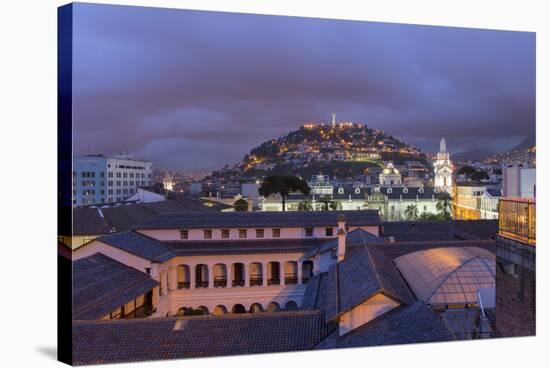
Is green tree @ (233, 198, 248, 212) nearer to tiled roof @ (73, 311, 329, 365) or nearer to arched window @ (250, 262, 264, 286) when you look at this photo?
arched window @ (250, 262, 264, 286)

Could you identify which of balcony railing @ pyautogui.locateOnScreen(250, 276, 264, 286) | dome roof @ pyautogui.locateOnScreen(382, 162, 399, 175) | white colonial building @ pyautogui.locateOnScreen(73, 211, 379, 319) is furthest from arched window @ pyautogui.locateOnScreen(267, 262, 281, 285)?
dome roof @ pyautogui.locateOnScreen(382, 162, 399, 175)

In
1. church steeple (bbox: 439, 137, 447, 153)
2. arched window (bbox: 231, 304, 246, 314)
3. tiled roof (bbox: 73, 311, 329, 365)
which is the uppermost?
church steeple (bbox: 439, 137, 447, 153)

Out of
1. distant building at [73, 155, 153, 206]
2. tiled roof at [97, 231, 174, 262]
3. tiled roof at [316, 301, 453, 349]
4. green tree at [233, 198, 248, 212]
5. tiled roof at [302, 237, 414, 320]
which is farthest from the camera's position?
green tree at [233, 198, 248, 212]

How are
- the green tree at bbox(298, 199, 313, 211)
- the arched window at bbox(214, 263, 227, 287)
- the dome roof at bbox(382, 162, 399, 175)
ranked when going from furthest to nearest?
the dome roof at bbox(382, 162, 399, 175), the green tree at bbox(298, 199, 313, 211), the arched window at bbox(214, 263, 227, 287)

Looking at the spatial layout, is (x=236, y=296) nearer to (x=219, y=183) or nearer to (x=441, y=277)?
(x=441, y=277)

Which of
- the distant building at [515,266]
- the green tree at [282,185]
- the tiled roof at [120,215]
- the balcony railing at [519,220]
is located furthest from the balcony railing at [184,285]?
the green tree at [282,185]

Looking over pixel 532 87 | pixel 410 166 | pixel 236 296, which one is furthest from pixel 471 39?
pixel 410 166
